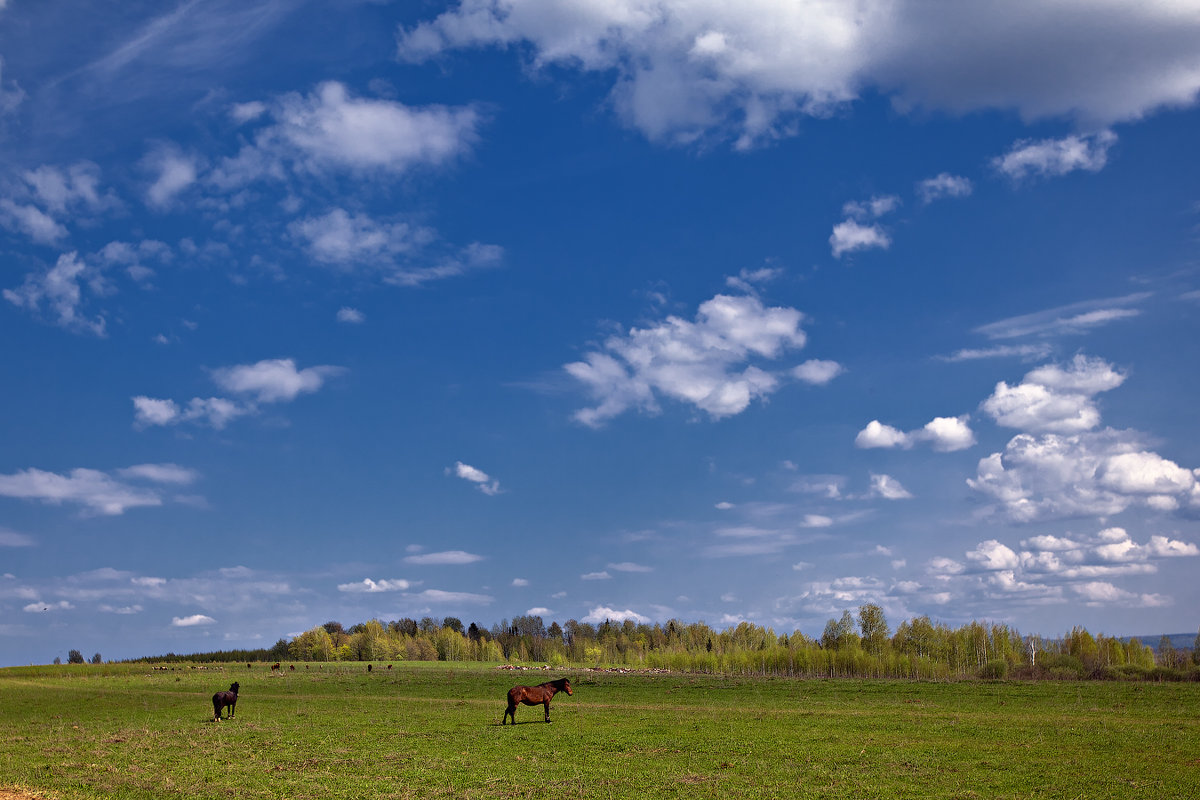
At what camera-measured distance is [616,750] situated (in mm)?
28062

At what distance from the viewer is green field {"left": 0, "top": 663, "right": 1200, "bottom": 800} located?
21859mm

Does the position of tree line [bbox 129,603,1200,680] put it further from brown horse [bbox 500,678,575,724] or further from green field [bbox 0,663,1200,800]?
brown horse [bbox 500,678,575,724]

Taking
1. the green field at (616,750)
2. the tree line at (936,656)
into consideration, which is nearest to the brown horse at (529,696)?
the green field at (616,750)

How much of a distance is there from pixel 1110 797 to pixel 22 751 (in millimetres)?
38380

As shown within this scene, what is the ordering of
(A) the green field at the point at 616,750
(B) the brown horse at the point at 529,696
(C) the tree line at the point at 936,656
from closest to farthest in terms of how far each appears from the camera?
(A) the green field at the point at 616,750 → (B) the brown horse at the point at 529,696 → (C) the tree line at the point at 936,656

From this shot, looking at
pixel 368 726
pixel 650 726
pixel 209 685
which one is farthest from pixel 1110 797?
pixel 209 685

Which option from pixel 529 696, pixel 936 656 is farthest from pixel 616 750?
pixel 936 656

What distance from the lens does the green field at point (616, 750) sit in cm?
2186

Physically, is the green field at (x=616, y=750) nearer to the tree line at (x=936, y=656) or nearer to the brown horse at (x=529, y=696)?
the brown horse at (x=529, y=696)

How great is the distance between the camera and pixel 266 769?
25.1 m

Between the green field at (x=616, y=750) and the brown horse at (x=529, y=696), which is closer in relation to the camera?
the green field at (x=616, y=750)

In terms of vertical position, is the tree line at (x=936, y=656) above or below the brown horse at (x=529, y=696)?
below

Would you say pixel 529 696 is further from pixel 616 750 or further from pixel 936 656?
pixel 936 656

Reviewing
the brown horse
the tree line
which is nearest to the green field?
the brown horse
